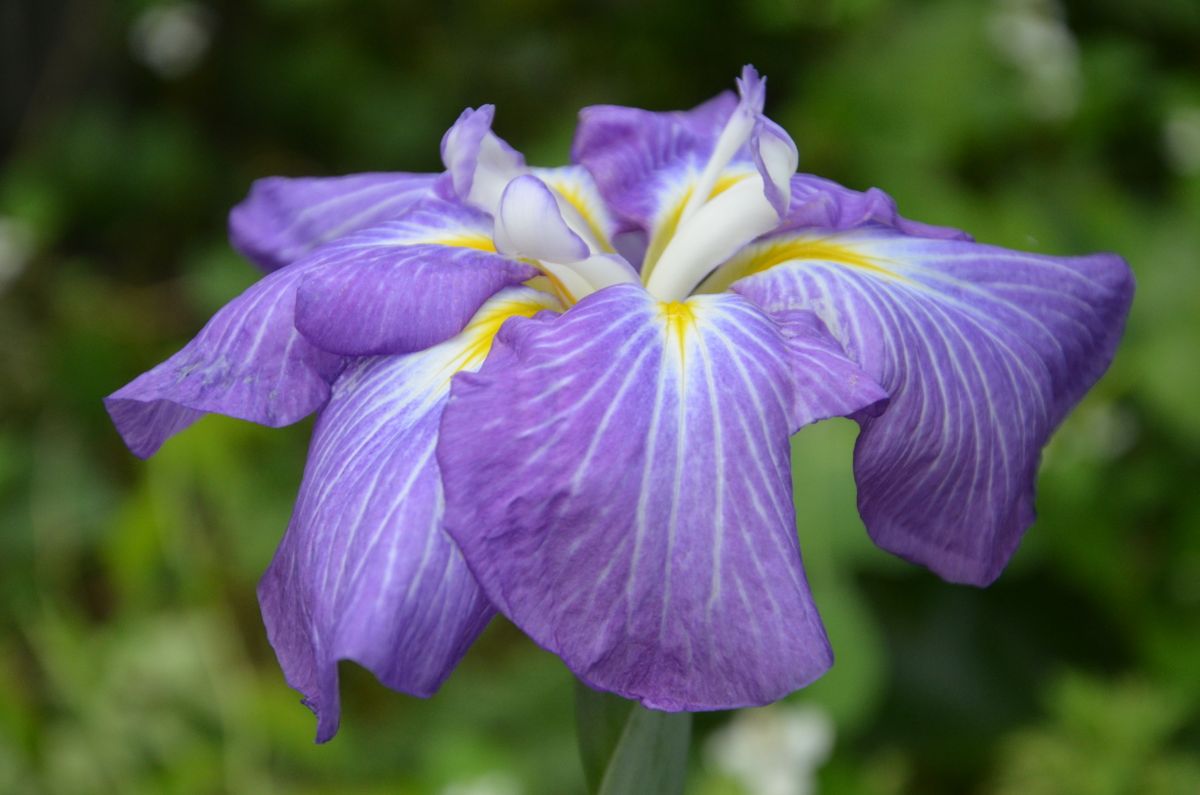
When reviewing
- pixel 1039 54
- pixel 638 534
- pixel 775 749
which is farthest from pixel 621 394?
pixel 1039 54

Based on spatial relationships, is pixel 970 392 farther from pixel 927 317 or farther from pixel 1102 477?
pixel 1102 477

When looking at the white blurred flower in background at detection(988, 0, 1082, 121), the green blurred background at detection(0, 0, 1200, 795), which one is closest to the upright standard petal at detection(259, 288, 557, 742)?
the green blurred background at detection(0, 0, 1200, 795)

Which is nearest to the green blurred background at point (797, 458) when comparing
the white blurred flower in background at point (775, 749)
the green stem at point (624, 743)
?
the white blurred flower in background at point (775, 749)

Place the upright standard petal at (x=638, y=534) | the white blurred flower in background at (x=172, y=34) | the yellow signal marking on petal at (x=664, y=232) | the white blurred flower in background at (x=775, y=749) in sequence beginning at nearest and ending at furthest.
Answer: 1. the upright standard petal at (x=638, y=534)
2. the yellow signal marking on petal at (x=664, y=232)
3. the white blurred flower in background at (x=775, y=749)
4. the white blurred flower in background at (x=172, y=34)

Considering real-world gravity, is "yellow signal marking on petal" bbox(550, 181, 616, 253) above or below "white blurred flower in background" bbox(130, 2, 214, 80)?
above

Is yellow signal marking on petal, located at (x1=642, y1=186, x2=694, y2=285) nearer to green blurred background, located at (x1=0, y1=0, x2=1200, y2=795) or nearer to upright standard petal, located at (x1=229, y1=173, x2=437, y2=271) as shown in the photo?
upright standard petal, located at (x1=229, y1=173, x2=437, y2=271)

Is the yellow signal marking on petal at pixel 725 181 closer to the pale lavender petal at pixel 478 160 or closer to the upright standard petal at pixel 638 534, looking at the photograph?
the pale lavender petal at pixel 478 160
